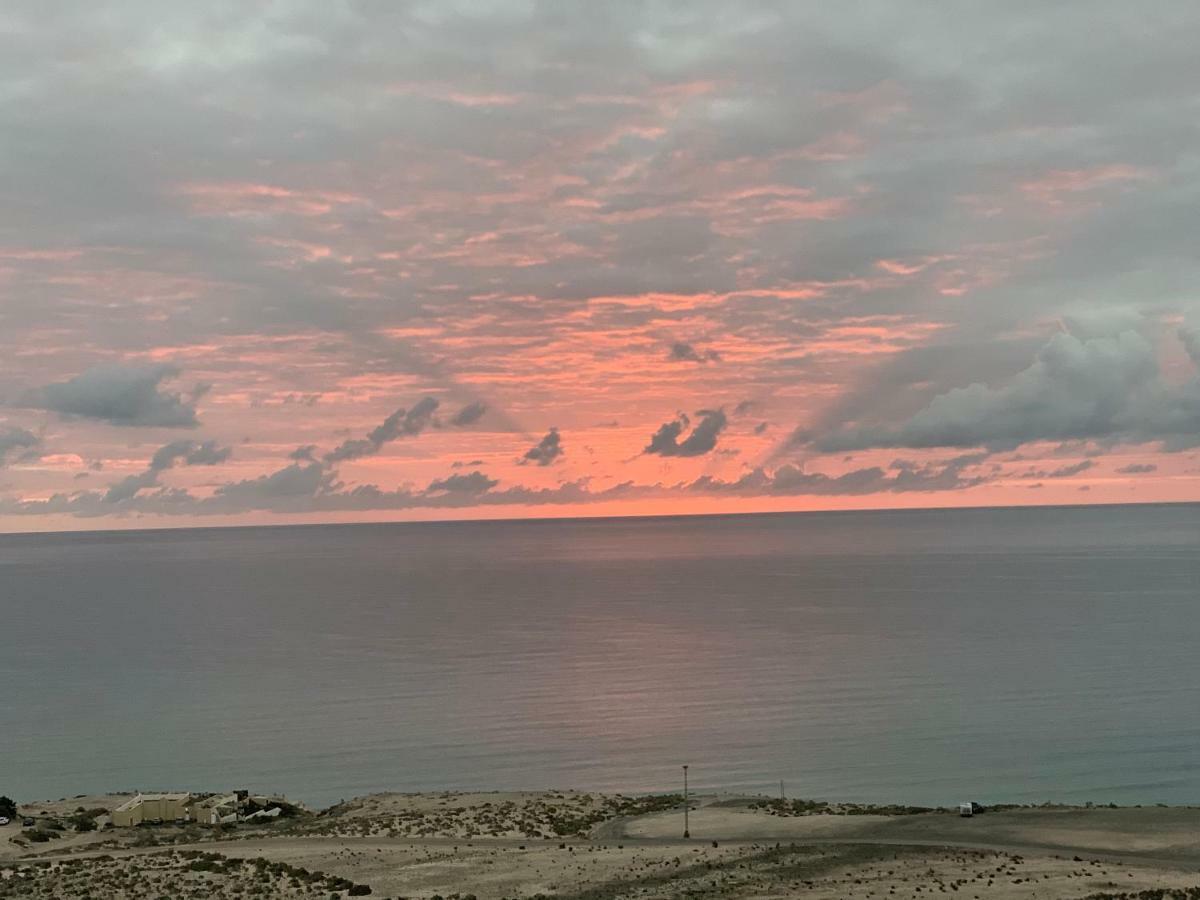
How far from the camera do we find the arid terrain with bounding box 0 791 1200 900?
5519 centimetres

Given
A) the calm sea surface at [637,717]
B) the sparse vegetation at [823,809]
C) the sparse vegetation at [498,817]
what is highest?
the sparse vegetation at [498,817]

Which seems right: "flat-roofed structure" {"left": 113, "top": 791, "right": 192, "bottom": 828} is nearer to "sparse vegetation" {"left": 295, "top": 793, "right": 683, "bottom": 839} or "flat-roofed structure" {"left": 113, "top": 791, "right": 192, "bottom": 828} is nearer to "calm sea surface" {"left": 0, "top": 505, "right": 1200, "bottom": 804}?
"sparse vegetation" {"left": 295, "top": 793, "right": 683, "bottom": 839}

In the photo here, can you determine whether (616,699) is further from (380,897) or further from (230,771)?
(380,897)

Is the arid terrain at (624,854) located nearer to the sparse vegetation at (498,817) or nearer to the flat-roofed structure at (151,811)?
the sparse vegetation at (498,817)

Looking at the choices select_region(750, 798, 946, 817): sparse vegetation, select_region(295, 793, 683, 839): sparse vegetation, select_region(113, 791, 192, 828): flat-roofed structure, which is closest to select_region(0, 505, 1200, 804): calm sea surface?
select_region(750, 798, 946, 817): sparse vegetation

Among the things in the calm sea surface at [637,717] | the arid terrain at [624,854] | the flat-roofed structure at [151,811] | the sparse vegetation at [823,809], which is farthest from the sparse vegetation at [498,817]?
the calm sea surface at [637,717]

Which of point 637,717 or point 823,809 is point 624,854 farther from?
point 637,717

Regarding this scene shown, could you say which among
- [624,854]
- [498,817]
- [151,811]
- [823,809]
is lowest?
[823,809]

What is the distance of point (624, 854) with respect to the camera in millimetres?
63688

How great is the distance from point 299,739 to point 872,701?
7107cm

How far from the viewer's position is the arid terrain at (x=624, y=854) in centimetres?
5519

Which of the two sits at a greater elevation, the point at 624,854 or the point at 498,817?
the point at 624,854

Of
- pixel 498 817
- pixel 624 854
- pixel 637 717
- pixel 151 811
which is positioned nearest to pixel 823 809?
pixel 624 854

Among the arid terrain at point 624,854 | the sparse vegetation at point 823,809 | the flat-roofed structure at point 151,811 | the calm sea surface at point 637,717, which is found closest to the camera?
the arid terrain at point 624,854
